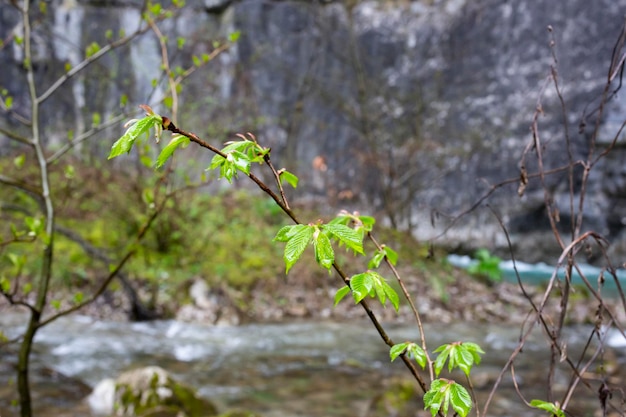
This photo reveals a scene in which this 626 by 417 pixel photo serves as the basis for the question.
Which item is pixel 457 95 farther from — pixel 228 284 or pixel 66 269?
pixel 66 269

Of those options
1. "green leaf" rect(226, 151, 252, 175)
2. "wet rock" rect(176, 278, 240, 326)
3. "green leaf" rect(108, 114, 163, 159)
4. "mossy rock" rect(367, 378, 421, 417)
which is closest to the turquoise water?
"wet rock" rect(176, 278, 240, 326)

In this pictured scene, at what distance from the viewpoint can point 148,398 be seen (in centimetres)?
347

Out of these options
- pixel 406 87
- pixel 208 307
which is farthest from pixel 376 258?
pixel 406 87

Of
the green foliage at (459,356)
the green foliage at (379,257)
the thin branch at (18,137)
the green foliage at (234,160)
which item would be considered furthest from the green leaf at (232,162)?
the thin branch at (18,137)

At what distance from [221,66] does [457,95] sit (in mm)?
7273

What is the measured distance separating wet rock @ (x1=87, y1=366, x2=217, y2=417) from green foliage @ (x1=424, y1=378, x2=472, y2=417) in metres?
2.79

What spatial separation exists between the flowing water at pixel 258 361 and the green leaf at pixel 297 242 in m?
3.36

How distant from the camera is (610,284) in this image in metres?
9.88

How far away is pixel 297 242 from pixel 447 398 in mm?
473

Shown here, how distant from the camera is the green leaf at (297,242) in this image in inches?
33.2

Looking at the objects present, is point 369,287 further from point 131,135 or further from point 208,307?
point 208,307

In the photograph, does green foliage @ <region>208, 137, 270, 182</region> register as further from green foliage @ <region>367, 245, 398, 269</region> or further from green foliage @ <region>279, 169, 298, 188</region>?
green foliage @ <region>367, 245, 398, 269</region>

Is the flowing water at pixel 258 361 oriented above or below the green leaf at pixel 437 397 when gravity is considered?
below

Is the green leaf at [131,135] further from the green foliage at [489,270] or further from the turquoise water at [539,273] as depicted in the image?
the green foliage at [489,270]
